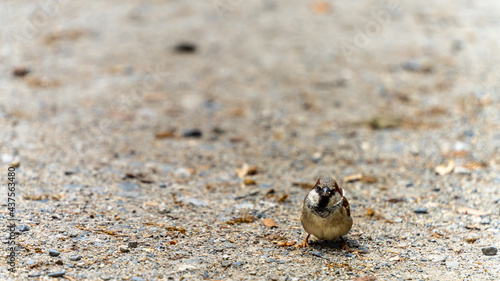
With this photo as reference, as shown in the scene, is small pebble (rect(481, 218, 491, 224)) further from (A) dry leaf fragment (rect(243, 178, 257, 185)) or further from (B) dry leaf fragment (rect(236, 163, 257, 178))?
(B) dry leaf fragment (rect(236, 163, 257, 178))

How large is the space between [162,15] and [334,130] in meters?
4.46

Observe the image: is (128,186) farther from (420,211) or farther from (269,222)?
(420,211)

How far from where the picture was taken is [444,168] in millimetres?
5945

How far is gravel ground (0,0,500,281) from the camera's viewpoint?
398 cm

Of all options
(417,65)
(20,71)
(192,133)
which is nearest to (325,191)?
(192,133)

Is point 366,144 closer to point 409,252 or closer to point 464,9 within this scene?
point 409,252

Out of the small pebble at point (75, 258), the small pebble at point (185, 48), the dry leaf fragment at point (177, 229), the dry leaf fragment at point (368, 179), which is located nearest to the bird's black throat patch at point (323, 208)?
the dry leaf fragment at point (177, 229)

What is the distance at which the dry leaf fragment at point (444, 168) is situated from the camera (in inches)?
230

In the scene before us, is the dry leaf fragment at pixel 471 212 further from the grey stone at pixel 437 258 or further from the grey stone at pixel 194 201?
the grey stone at pixel 194 201

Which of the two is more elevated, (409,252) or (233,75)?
(233,75)

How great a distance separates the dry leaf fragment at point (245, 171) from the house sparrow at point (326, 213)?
6.13 ft

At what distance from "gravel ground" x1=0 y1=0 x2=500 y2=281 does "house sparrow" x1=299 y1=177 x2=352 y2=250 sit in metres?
0.18

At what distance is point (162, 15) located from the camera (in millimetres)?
9883

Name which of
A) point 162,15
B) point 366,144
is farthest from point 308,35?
point 366,144
